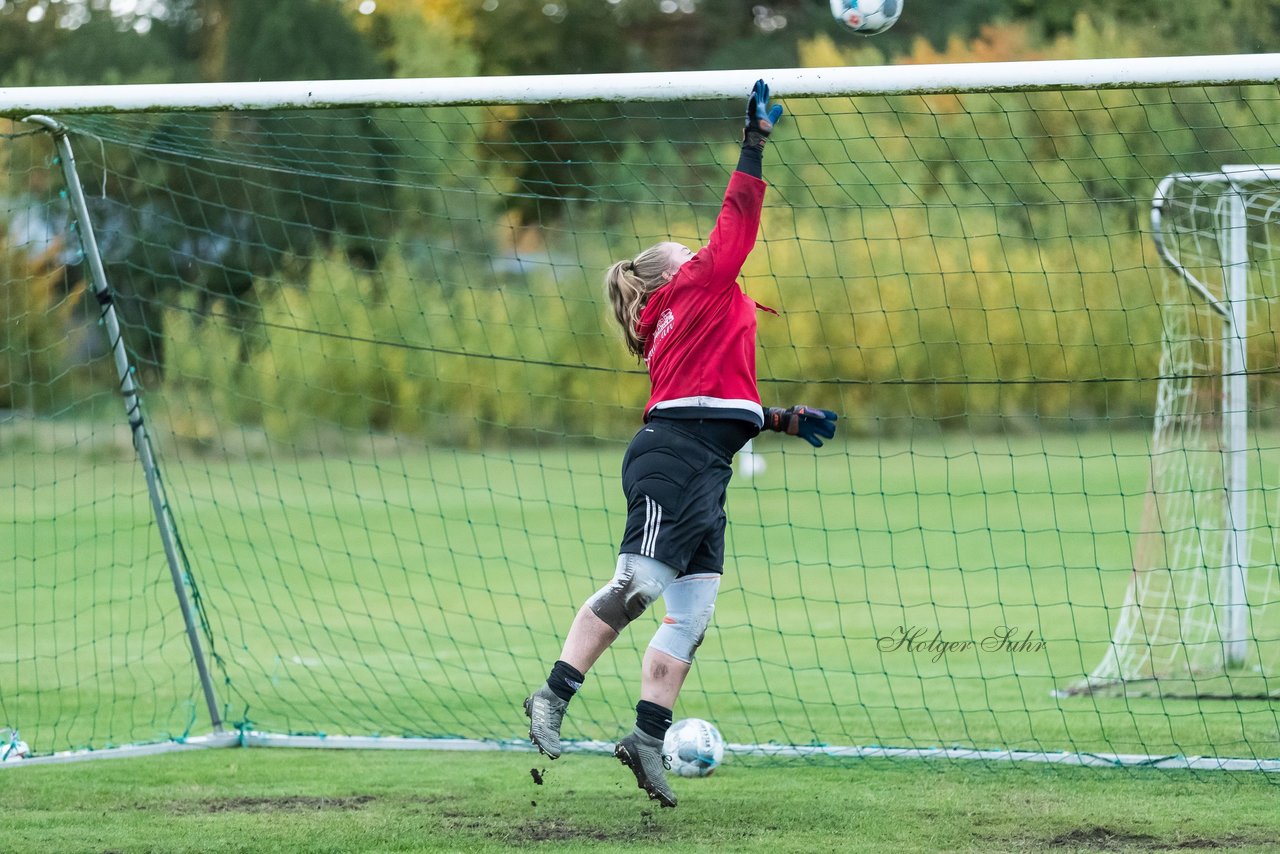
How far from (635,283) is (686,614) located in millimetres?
1118

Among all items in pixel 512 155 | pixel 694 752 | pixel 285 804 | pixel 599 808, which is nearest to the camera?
pixel 599 808

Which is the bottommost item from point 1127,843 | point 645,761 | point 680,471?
point 1127,843

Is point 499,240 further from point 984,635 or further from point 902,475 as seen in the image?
point 984,635

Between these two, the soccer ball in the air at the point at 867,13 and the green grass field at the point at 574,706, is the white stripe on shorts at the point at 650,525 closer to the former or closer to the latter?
the green grass field at the point at 574,706

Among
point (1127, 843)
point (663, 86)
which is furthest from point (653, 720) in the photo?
point (663, 86)

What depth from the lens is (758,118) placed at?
434 centimetres

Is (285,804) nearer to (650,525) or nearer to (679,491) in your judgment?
(650,525)

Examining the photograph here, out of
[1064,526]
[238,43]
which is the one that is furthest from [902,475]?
[238,43]

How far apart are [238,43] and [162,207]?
21.4ft

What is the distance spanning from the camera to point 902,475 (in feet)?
62.0

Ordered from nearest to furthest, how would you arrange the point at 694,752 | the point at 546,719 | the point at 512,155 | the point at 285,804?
the point at 546,719, the point at 285,804, the point at 694,752, the point at 512,155

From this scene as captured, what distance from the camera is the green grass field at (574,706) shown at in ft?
15.4

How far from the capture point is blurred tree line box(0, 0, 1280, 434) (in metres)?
19.2

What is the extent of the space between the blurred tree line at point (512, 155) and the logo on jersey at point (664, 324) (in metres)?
9.39
